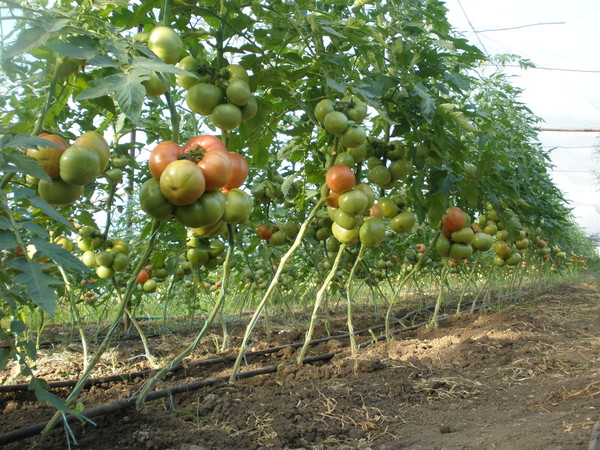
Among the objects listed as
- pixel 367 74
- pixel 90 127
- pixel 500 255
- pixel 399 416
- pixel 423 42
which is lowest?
pixel 399 416

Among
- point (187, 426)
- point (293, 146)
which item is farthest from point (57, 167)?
point (293, 146)

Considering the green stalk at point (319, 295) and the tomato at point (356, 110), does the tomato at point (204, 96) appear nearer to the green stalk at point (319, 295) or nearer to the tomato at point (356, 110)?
the tomato at point (356, 110)

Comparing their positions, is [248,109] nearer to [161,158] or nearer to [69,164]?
[161,158]

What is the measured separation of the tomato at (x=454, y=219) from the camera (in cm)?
281

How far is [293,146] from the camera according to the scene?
258 centimetres

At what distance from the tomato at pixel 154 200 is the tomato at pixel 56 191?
0.18 meters

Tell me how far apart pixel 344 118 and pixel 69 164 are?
110 cm

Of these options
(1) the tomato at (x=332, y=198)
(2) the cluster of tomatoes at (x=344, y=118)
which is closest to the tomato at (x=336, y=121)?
(2) the cluster of tomatoes at (x=344, y=118)

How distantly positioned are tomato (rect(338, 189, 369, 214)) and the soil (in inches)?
34.2

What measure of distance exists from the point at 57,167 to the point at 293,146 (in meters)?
1.56

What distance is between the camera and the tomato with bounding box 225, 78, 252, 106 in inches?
56.7

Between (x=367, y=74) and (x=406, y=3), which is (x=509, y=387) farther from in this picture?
(x=406, y=3)

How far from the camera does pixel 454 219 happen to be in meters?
2.81

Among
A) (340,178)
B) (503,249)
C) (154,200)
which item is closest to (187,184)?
(154,200)
